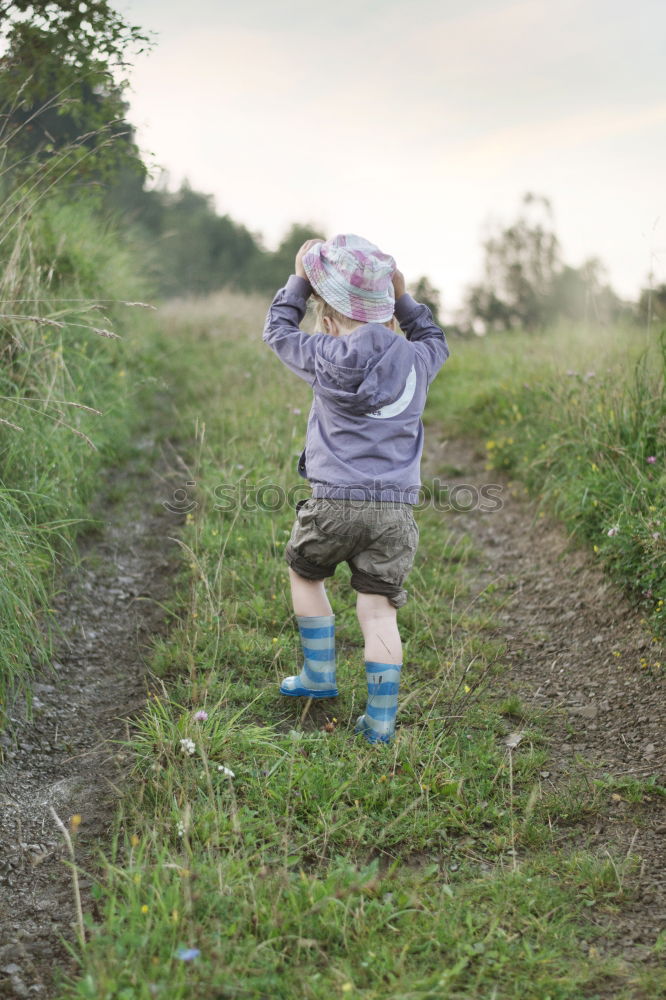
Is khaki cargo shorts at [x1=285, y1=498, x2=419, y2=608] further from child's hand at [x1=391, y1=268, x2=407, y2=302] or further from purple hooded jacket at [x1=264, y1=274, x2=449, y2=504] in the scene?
child's hand at [x1=391, y1=268, x2=407, y2=302]

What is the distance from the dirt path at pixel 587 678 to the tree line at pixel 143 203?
5.72 ft

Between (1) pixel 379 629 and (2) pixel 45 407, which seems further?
(2) pixel 45 407

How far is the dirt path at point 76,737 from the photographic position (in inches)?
88.7

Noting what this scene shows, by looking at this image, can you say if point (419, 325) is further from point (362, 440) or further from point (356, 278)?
point (362, 440)

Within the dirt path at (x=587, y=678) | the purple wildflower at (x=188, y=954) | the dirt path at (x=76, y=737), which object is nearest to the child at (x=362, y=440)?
the dirt path at (x=587, y=678)

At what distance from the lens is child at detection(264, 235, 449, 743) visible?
288cm

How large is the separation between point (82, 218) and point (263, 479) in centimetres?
517

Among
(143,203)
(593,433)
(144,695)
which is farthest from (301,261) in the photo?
(143,203)

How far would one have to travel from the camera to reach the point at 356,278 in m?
2.86

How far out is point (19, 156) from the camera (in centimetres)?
602

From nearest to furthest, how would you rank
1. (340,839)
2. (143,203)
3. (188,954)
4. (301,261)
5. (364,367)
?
(188,954)
(340,839)
(364,367)
(301,261)
(143,203)

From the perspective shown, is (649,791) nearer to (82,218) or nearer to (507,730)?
(507,730)

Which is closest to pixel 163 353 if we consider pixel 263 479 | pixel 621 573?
pixel 263 479

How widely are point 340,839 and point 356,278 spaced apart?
196cm
